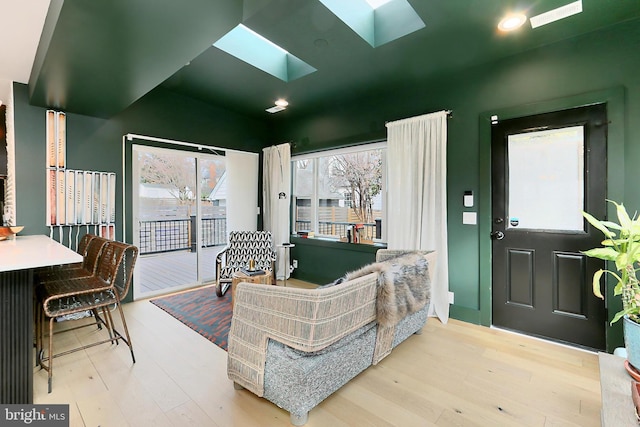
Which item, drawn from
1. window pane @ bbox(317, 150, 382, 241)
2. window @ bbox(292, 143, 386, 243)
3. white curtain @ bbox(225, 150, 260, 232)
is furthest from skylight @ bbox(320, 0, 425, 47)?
white curtain @ bbox(225, 150, 260, 232)

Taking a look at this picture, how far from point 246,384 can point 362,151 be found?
325 centimetres

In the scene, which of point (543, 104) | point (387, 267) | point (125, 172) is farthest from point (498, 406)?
point (125, 172)

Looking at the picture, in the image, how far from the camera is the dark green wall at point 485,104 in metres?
2.37

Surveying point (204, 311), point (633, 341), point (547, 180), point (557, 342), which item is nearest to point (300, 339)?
point (633, 341)

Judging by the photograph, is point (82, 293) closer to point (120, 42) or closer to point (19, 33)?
point (120, 42)

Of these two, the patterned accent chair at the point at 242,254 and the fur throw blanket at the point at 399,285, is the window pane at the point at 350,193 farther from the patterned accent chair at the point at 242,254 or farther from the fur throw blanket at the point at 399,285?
the fur throw blanket at the point at 399,285

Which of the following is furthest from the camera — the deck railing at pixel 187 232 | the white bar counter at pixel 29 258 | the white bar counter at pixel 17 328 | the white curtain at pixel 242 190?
the white curtain at pixel 242 190

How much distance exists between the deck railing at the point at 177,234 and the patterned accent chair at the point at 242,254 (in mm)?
681

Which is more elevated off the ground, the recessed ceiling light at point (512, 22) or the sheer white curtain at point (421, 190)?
the recessed ceiling light at point (512, 22)

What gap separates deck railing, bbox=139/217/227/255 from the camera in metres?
4.41

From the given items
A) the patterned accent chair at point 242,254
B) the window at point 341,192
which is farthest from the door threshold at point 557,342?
the patterned accent chair at point 242,254

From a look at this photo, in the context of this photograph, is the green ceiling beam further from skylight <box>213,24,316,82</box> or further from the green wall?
skylight <box>213,24,316,82</box>

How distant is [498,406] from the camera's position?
6.00 ft

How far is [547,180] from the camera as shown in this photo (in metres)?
2.73
